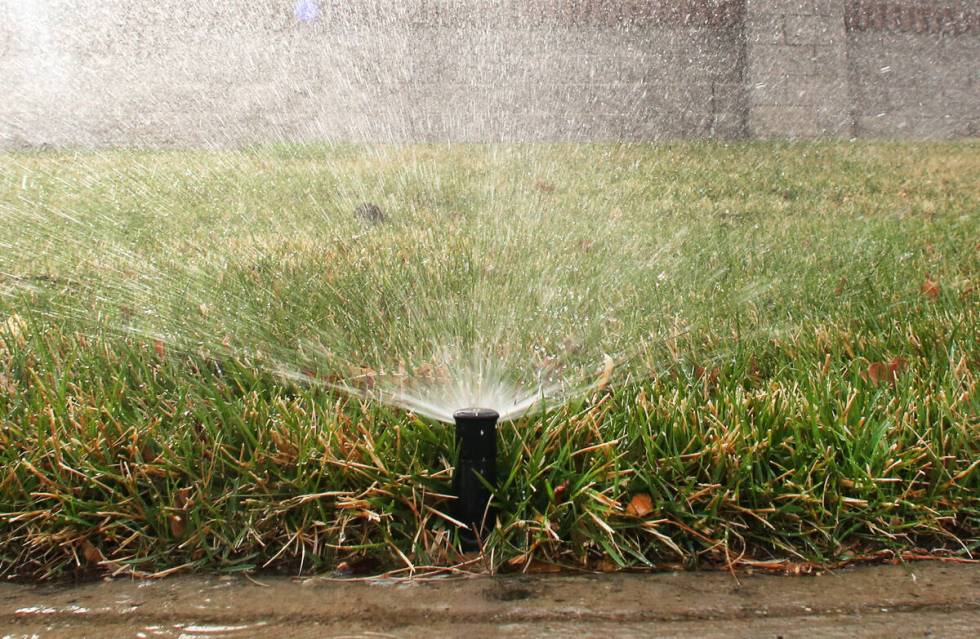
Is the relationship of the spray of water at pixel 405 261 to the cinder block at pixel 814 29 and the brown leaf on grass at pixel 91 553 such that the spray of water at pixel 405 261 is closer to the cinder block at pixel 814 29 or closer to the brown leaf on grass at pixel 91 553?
the brown leaf on grass at pixel 91 553

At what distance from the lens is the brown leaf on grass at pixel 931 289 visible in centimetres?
280

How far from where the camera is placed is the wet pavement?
1346mm

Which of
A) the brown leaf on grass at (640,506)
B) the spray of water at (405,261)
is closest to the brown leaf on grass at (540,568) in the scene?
the brown leaf on grass at (640,506)

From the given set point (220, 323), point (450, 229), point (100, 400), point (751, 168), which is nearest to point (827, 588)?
point (100, 400)

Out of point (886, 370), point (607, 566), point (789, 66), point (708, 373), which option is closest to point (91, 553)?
point (607, 566)

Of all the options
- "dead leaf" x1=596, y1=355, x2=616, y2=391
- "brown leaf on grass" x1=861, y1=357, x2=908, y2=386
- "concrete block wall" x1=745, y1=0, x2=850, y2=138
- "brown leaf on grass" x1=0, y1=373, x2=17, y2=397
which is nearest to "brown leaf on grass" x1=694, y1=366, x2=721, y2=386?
"dead leaf" x1=596, y1=355, x2=616, y2=391

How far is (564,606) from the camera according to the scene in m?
1.41

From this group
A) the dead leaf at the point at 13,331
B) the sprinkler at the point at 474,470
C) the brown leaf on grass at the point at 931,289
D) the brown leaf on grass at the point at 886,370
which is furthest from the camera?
the brown leaf on grass at the point at 931,289

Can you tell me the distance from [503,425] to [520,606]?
42 cm

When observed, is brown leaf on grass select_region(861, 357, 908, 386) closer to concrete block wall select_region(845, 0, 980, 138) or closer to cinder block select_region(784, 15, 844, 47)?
cinder block select_region(784, 15, 844, 47)

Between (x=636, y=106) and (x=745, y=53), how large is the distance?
1.18 meters

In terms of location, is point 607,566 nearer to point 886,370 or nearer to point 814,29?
point 886,370

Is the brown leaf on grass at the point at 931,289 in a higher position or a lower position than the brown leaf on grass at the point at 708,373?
higher

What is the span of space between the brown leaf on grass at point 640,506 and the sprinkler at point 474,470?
0.25 metres
